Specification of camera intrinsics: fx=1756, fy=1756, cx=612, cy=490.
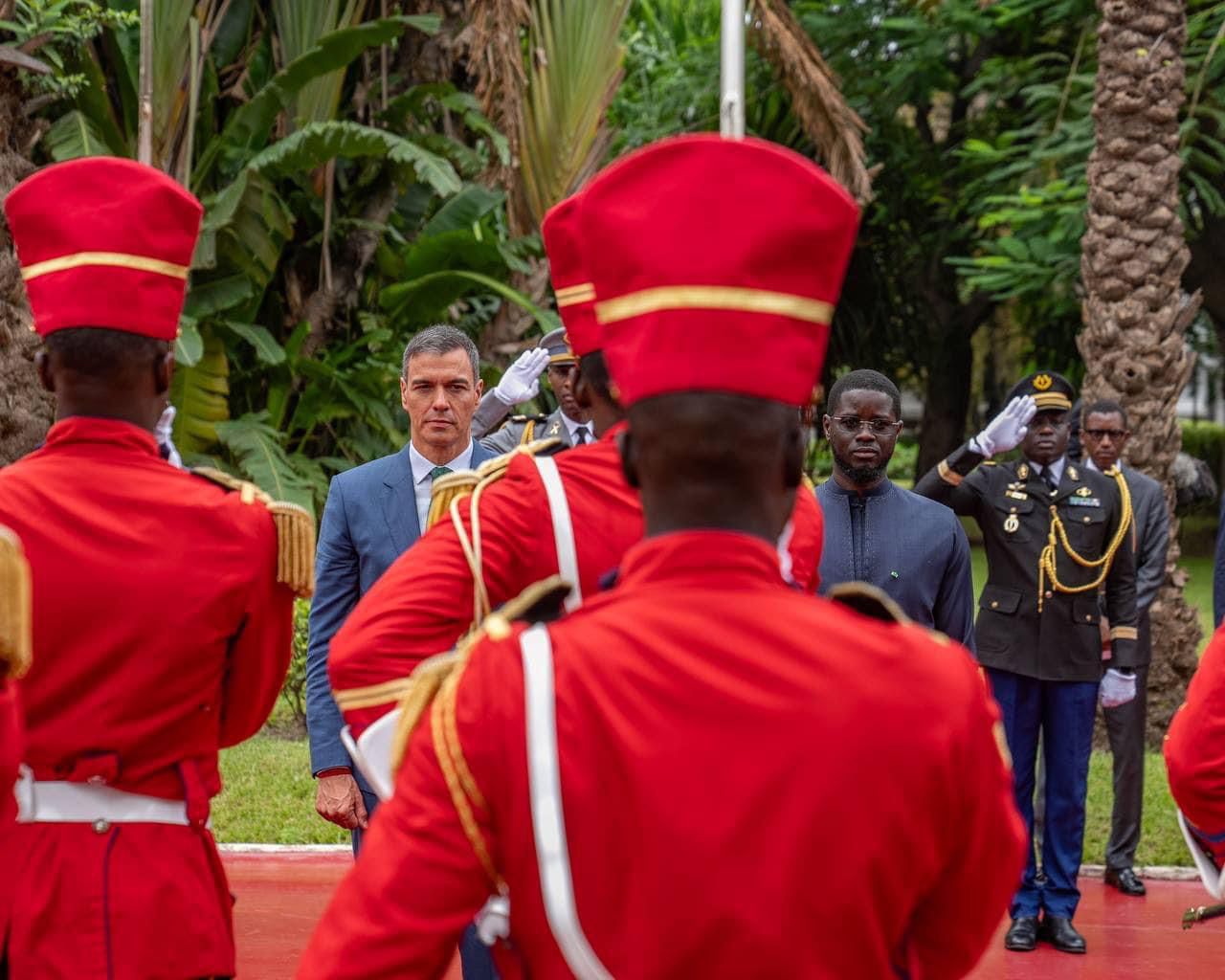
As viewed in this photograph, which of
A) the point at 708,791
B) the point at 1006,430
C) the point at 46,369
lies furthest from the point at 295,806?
the point at 708,791

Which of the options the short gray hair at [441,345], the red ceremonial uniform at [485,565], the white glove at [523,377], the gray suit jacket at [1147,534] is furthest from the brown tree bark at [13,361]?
the red ceremonial uniform at [485,565]

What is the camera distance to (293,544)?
3338 mm

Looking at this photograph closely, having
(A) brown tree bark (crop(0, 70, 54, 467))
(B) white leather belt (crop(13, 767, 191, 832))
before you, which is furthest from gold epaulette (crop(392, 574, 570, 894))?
(A) brown tree bark (crop(0, 70, 54, 467))

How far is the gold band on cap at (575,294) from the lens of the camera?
335 centimetres

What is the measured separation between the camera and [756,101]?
2080 centimetres

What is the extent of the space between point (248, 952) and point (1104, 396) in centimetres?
651

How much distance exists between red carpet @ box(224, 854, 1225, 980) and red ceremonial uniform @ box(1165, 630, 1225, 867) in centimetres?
370

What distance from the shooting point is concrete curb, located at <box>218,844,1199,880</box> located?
28.9 feet

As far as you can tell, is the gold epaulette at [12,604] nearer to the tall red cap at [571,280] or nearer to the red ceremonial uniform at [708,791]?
the red ceremonial uniform at [708,791]

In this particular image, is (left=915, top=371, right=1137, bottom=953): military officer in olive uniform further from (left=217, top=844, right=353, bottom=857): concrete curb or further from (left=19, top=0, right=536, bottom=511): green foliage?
(left=19, top=0, right=536, bottom=511): green foliage

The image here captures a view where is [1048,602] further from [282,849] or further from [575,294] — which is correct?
[575,294]

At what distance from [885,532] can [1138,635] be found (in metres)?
2.63

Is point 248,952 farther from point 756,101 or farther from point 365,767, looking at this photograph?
point 756,101

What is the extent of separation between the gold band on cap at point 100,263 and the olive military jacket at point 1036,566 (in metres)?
4.87
